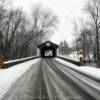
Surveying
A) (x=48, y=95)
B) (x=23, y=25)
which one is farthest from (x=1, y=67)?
(x=23, y=25)

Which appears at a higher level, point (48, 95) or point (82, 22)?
point (82, 22)

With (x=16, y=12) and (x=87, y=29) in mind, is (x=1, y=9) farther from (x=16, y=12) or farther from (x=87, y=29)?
(x=87, y=29)

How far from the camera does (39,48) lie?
59.5 meters

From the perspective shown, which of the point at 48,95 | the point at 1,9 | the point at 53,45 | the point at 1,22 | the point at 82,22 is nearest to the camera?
the point at 48,95

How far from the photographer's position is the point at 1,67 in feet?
62.3

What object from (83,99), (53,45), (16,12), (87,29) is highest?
(16,12)

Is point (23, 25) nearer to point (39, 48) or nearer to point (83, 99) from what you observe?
point (39, 48)

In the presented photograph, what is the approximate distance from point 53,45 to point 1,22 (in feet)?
58.1

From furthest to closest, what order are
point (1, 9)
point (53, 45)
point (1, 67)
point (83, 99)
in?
point (53, 45) < point (1, 9) < point (1, 67) < point (83, 99)

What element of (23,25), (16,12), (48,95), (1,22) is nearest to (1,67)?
(48,95)

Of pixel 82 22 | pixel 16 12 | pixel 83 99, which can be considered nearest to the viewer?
pixel 83 99

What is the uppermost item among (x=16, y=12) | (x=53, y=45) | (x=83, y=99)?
(x=16, y=12)

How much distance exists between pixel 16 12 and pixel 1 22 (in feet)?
30.4

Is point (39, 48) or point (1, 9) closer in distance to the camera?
point (1, 9)
